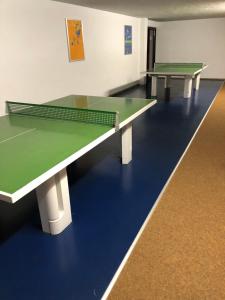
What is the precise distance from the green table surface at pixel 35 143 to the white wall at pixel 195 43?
939 cm

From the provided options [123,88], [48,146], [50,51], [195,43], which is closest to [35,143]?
[48,146]

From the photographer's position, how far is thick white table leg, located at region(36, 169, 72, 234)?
7.36 ft

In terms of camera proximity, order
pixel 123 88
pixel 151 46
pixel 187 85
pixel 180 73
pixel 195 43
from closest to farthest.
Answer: pixel 180 73, pixel 187 85, pixel 123 88, pixel 195 43, pixel 151 46

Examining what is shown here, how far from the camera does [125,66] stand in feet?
29.0

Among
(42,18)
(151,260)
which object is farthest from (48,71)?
(151,260)

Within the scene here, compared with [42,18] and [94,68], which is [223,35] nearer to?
[94,68]

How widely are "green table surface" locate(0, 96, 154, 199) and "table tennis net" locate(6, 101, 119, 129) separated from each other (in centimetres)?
9

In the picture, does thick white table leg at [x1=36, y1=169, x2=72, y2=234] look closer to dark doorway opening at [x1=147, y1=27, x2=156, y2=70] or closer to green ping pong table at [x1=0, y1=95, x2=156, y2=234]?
green ping pong table at [x1=0, y1=95, x2=156, y2=234]

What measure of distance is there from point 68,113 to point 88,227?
1294 mm

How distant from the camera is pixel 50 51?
5.34 m

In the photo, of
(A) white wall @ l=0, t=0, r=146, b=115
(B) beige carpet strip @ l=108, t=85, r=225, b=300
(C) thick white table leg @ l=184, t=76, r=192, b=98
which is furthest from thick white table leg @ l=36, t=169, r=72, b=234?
(C) thick white table leg @ l=184, t=76, r=192, b=98

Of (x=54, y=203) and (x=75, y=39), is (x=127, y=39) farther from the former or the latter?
(x=54, y=203)

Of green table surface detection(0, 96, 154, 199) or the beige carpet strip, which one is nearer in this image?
green table surface detection(0, 96, 154, 199)

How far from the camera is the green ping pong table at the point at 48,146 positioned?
1.71m
